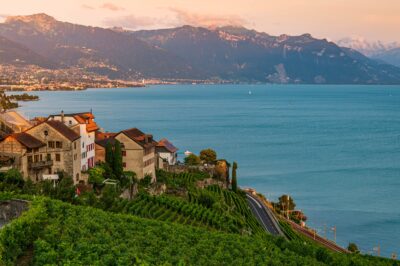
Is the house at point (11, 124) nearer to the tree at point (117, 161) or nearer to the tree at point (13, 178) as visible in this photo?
the tree at point (117, 161)

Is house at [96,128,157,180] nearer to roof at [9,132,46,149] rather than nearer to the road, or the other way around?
roof at [9,132,46,149]

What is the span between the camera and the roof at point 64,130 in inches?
1935

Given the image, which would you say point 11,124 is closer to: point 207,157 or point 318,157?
point 207,157

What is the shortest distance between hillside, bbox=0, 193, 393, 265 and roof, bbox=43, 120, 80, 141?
52.4 ft

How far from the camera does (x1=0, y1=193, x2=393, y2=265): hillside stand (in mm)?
22594

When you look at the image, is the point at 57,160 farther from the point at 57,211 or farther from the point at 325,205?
the point at 325,205

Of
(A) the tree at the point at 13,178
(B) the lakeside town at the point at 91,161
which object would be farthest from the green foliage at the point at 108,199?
(A) the tree at the point at 13,178

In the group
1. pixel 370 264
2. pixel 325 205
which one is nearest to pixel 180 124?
pixel 325 205

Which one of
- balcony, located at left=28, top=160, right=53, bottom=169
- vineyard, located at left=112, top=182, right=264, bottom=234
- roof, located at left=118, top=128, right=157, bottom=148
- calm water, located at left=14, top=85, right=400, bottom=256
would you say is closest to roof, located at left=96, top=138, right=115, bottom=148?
roof, located at left=118, top=128, right=157, bottom=148

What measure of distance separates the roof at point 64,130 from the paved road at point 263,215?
18.7m

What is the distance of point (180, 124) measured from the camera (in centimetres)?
16612

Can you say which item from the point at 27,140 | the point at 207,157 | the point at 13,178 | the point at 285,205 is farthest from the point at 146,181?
the point at 207,157

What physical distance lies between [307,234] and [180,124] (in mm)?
109462

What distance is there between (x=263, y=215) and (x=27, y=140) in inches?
957
